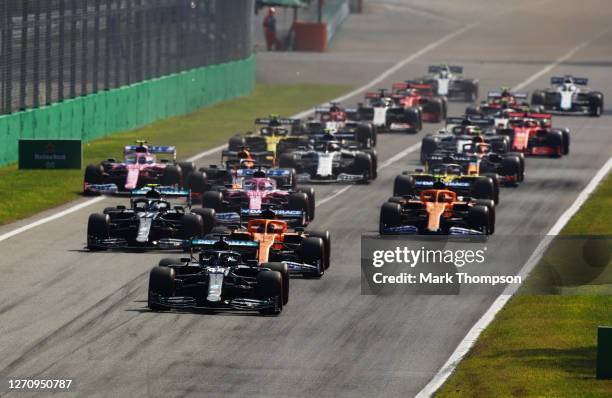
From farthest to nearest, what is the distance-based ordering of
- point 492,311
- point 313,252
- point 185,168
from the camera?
point 185,168 < point 313,252 < point 492,311

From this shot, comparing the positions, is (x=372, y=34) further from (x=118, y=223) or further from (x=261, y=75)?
(x=118, y=223)

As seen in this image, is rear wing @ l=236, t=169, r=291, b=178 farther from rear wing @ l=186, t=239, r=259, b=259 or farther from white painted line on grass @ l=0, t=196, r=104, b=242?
rear wing @ l=186, t=239, r=259, b=259

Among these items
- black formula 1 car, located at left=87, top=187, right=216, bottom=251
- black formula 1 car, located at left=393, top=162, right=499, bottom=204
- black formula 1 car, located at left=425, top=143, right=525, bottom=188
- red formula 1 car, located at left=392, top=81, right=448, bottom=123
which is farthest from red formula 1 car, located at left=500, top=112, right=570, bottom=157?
black formula 1 car, located at left=87, top=187, right=216, bottom=251

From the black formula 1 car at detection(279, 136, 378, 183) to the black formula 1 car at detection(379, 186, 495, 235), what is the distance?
35.2 feet

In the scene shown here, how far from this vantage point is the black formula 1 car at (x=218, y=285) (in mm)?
29625

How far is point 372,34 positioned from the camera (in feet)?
379

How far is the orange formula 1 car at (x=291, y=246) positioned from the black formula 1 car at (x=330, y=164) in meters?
15.3

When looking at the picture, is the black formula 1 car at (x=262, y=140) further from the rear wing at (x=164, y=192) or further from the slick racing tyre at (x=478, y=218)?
the slick racing tyre at (x=478, y=218)

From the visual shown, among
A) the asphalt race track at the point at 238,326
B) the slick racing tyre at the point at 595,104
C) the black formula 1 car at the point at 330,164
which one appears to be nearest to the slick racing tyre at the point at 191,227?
the asphalt race track at the point at 238,326

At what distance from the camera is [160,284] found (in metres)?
29.6

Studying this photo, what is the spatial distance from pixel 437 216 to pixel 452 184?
3.23m

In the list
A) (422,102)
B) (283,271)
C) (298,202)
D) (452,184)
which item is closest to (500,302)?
(283,271)

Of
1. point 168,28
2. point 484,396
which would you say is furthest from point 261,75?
point 484,396

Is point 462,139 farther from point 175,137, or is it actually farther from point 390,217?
point 175,137
